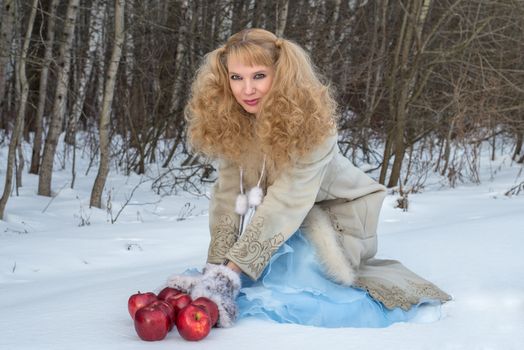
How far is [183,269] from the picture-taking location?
12.3 ft

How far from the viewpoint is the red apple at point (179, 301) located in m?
2.51

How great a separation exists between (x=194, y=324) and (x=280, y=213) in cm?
63

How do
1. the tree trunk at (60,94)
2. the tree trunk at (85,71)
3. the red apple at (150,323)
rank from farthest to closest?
the tree trunk at (85,71)
the tree trunk at (60,94)
the red apple at (150,323)

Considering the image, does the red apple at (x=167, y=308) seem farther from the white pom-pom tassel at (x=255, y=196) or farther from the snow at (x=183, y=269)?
the white pom-pom tassel at (x=255, y=196)

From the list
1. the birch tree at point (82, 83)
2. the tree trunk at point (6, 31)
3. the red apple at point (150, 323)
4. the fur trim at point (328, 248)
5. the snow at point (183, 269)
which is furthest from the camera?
the birch tree at point (82, 83)

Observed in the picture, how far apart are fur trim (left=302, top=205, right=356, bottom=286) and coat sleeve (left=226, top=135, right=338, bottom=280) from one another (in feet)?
0.37

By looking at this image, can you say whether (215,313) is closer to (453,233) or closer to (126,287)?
(126,287)

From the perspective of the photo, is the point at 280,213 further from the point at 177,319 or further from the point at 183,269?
the point at 183,269

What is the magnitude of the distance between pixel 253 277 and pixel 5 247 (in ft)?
7.48

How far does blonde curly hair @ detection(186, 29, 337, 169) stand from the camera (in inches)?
113

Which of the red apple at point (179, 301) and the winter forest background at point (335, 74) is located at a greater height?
the winter forest background at point (335, 74)

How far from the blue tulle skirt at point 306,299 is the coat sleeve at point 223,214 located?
0.56 ft

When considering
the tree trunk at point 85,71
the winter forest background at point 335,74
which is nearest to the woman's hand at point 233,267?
the winter forest background at point 335,74

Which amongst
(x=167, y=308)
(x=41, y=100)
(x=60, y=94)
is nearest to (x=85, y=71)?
(x=41, y=100)
